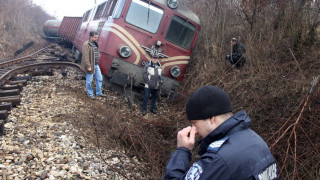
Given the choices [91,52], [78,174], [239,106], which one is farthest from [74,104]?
[239,106]

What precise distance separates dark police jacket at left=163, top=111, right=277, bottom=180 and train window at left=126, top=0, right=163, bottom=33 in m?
5.83

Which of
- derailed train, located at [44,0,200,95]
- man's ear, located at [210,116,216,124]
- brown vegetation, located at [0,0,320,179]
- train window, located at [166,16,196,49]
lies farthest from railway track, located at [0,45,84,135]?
train window, located at [166,16,196,49]

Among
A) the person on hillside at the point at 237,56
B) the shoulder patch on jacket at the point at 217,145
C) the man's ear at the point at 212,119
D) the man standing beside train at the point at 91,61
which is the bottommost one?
the man standing beside train at the point at 91,61

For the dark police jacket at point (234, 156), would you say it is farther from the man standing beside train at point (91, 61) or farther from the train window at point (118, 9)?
the train window at point (118, 9)

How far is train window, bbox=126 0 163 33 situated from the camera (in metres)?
6.95

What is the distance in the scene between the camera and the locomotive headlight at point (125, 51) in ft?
22.1

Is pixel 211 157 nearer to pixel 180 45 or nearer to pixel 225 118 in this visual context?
pixel 225 118

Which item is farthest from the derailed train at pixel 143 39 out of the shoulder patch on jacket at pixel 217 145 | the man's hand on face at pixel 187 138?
the shoulder patch on jacket at pixel 217 145

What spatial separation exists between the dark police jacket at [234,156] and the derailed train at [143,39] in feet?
17.7

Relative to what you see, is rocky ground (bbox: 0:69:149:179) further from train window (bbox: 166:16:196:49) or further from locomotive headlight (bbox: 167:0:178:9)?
locomotive headlight (bbox: 167:0:178:9)

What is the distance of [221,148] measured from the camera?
4.58ft

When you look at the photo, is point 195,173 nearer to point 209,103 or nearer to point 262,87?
point 209,103

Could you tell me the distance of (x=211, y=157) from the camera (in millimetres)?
1392

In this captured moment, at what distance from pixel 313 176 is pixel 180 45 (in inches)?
201
